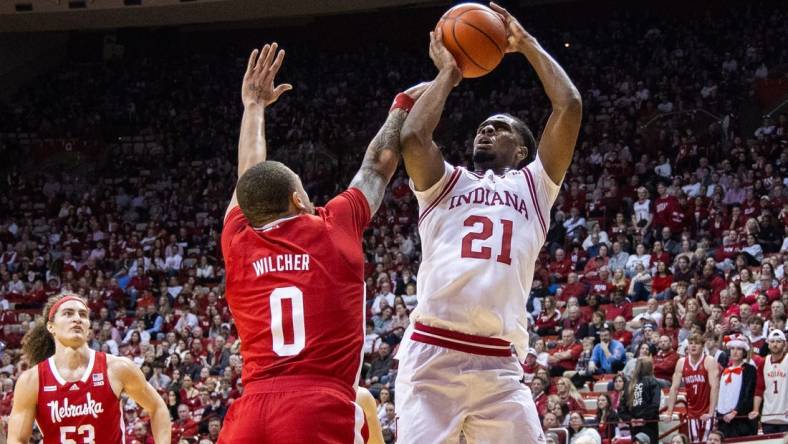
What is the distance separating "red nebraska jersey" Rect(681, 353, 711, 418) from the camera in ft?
36.3

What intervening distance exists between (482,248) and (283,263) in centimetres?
147

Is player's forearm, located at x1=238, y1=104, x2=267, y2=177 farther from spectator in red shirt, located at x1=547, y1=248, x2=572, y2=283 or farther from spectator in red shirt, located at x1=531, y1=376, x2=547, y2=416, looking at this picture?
spectator in red shirt, located at x1=547, y1=248, x2=572, y2=283

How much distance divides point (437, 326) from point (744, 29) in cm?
2055

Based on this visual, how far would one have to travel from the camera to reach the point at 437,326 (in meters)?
5.13

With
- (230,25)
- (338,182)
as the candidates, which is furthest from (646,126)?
(230,25)

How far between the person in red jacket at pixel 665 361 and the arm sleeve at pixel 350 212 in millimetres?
8404

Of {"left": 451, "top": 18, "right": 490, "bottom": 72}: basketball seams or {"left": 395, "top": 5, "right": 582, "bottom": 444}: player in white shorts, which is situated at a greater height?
{"left": 451, "top": 18, "right": 490, "bottom": 72}: basketball seams

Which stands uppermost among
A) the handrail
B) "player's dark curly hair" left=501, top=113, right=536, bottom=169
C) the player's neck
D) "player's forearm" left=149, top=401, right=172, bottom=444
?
the handrail

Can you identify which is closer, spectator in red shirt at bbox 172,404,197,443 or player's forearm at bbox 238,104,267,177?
player's forearm at bbox 238,104,267,177

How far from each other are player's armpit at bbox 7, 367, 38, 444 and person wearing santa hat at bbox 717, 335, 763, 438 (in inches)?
273

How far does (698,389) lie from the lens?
36.5ft

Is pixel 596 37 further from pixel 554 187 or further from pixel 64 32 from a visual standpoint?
pixel 554 187

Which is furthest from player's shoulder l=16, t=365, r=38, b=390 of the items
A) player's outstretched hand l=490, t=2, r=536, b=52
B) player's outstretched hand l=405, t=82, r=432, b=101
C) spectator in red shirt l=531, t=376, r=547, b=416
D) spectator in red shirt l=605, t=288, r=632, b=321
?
spectator in red shirt l=605, t=288, r=632, b=321

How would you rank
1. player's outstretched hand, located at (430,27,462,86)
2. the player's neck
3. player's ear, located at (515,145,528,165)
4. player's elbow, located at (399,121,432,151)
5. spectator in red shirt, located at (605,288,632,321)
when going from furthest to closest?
1. spectator in red shirt, located at (605,288,632,321)
2. the player's neck
3. player's ear, located at (515,145,528,165)
4. player's outstretched hand, located at (430,27,462,86)
5. player's elbow, located at (399,121,432,151)
